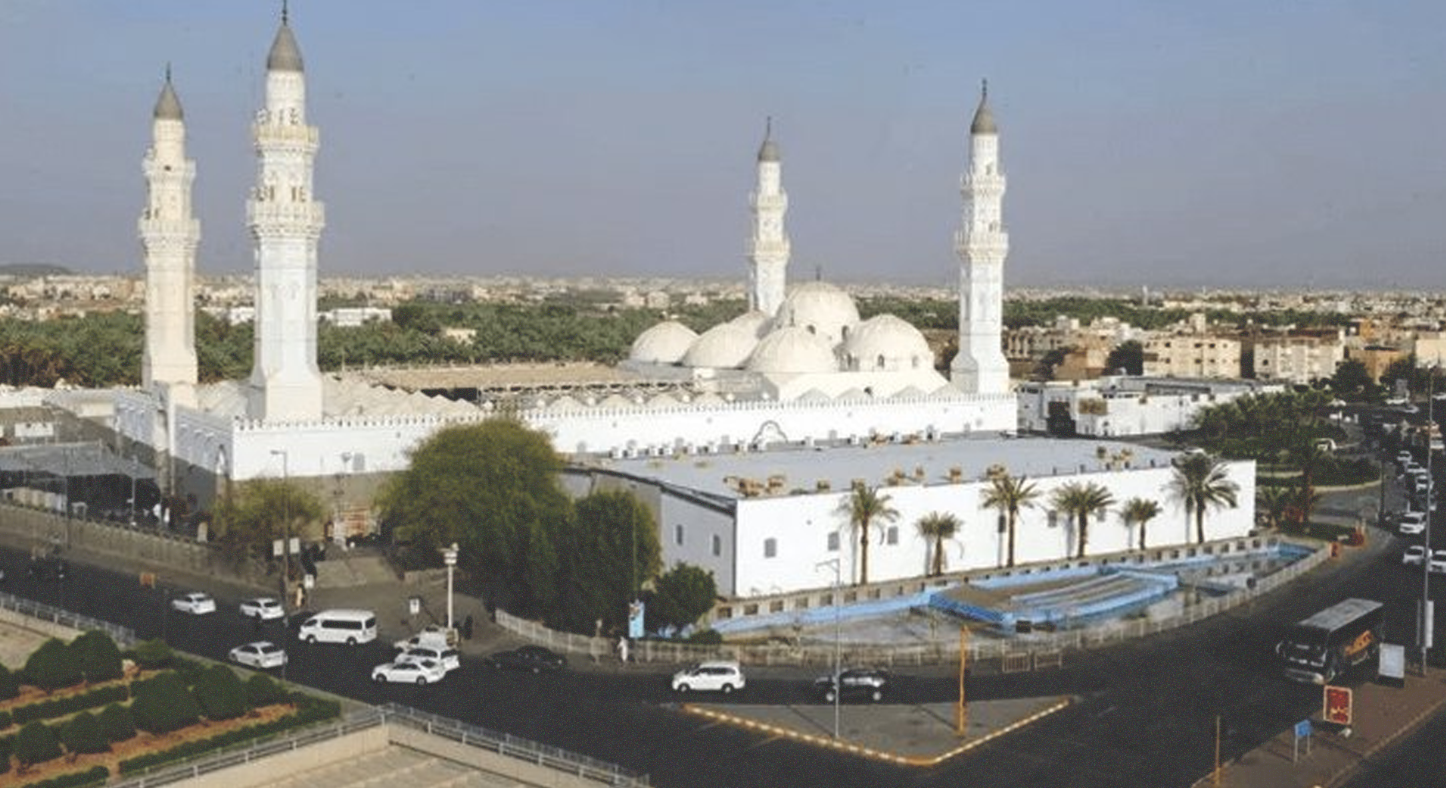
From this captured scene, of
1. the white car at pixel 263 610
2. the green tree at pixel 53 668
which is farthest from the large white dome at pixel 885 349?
the green tree at pixel 53 668

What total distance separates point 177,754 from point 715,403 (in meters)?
31.1

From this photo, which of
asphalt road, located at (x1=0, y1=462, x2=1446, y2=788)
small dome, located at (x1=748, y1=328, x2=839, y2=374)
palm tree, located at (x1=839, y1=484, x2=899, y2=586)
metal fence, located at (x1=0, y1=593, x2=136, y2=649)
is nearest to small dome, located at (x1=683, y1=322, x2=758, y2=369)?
small dome, located at (x1=748, y1=328, x2=839, y2=374)

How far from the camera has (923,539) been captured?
3656cm

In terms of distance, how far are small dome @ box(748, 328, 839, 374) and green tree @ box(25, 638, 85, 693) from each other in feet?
108

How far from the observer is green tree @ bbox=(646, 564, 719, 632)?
30.1 metres

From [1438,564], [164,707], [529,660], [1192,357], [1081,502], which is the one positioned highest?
[1192,357]

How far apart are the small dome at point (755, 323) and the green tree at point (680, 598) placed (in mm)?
29212

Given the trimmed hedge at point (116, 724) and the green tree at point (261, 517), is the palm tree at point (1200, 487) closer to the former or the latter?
the green tree at point (261, 517)

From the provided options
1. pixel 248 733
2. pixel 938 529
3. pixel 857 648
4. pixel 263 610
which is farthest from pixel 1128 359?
pixel 248 733

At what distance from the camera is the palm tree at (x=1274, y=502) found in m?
45.9

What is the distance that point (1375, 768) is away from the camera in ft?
73.4

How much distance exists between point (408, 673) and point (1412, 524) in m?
32.9

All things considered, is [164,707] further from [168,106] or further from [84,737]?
[168,106]

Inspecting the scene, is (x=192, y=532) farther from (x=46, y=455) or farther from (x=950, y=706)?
(x=950, y=706)
